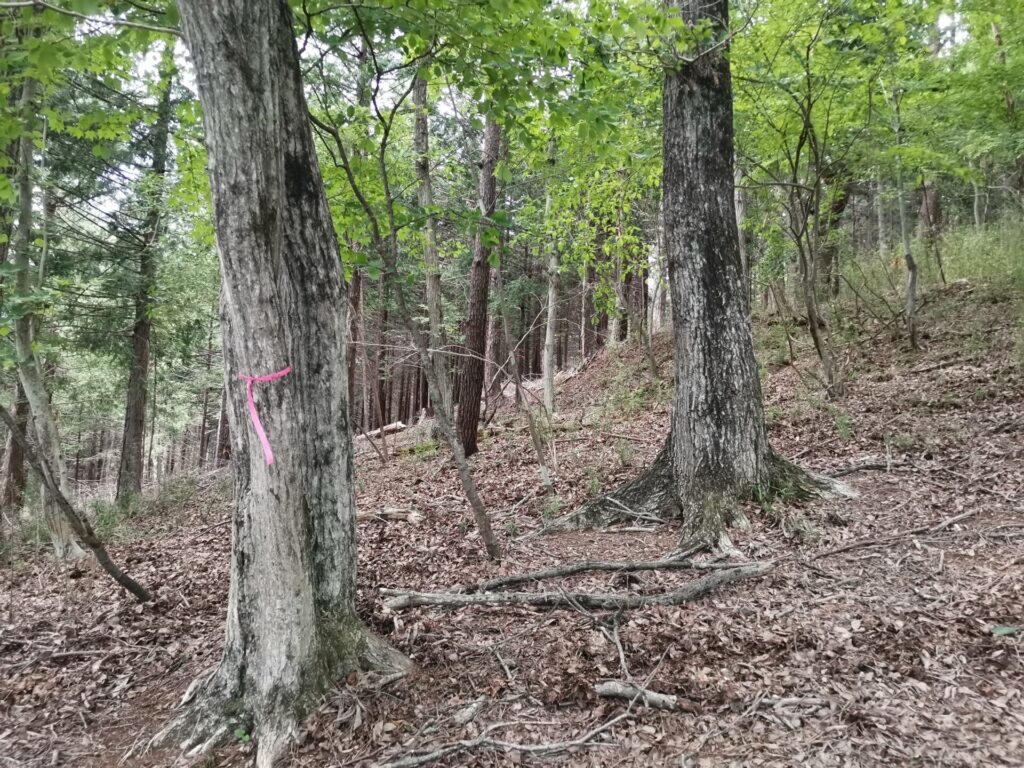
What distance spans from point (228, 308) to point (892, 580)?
4.35 m

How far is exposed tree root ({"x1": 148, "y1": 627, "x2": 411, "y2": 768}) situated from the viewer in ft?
9.13

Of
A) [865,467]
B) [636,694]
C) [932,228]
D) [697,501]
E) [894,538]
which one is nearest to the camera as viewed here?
[636,694]

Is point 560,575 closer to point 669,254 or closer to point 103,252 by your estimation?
point 669,254

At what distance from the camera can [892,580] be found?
3.74 metres

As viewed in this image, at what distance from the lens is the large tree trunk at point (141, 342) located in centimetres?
1124

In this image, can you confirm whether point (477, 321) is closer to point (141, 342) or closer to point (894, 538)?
point (894, 538)

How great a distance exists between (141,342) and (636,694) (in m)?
12.8

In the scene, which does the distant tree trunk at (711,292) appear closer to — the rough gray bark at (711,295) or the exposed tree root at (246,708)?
the rough gray bark at (711,295)

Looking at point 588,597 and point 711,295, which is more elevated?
point 711,295

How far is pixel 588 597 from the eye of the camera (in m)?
3.81

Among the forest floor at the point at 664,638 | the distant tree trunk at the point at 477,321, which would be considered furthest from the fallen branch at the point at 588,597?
the distant tree trunk at the point at 477,321

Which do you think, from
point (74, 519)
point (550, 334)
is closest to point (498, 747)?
point (74, 519)

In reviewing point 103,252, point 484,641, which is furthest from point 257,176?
point 103,252

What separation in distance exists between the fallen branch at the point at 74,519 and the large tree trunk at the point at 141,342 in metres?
7.31
